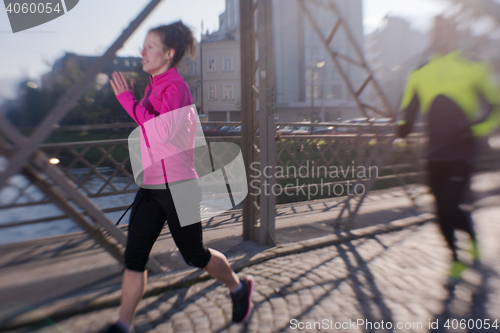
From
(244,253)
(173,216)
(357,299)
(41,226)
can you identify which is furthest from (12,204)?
(357,299)

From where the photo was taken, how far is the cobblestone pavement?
2549 millimetres

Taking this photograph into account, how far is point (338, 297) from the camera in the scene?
295 centimetres

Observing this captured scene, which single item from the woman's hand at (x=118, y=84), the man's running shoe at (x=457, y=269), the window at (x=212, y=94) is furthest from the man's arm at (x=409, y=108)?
the window at (x=212, y=94)

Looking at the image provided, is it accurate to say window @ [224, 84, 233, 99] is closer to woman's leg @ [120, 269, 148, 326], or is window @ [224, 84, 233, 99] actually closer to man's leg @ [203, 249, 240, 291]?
man's leg @ [203, 249, 240, 291]

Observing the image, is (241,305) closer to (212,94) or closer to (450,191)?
(450,191)

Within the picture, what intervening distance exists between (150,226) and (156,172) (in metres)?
0.32

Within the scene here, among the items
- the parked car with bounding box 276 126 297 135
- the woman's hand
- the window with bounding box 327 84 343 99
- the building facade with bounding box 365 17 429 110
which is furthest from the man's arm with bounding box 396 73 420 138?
the window with bounding box 327 84 343 99

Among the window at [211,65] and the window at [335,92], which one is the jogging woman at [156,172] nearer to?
the window at [211,65]

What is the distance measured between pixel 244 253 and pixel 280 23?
3307 centimetres

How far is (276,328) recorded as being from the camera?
2.50 meters

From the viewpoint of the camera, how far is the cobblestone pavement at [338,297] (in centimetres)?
255

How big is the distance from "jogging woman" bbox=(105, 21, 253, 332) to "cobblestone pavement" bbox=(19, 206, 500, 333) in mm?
452

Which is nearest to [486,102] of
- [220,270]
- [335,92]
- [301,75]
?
[220,270]

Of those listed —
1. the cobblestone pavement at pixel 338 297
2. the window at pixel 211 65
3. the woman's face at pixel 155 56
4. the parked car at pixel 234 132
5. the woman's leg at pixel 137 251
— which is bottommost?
the cobblestone pavement at pixel 338 297
